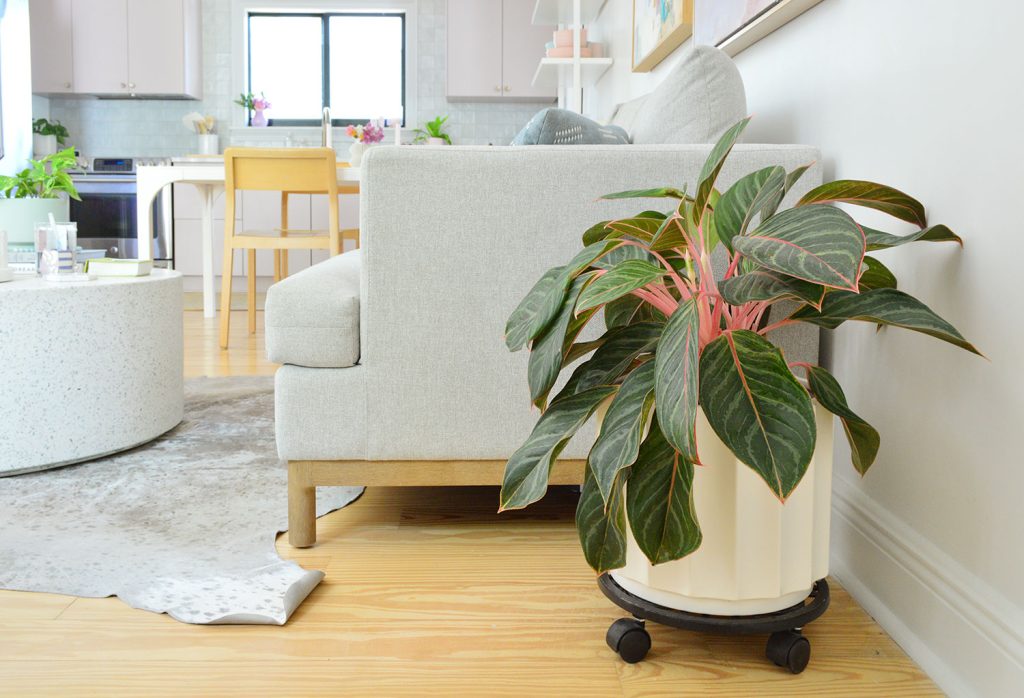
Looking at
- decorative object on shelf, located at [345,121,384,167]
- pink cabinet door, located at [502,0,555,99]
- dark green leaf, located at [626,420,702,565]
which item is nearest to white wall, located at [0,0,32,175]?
decorative object on shelf, located at [345,121,384,167]

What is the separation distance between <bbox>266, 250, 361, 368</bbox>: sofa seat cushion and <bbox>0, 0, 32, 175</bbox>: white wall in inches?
196

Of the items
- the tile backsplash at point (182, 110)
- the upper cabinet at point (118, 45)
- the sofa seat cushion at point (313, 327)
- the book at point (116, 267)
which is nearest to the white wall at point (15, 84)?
the upper cabinet at point (118, 45)

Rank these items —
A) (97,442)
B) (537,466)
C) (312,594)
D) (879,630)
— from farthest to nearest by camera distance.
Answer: (97,442), (312,594), (879,630), (537,466)

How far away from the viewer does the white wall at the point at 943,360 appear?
108 centimetres

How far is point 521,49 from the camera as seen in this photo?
6504 mm

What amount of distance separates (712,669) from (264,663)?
605 millimetres

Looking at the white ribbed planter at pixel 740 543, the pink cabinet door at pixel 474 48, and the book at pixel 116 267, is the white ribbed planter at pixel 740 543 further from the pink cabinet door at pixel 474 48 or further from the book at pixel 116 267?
the pink cabinet door at pixel 474 48

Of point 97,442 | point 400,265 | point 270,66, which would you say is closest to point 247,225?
point 270,66

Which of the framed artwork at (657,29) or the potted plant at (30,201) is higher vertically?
the framed artwork at (657,29)

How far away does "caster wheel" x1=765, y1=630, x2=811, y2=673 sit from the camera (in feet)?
4.01

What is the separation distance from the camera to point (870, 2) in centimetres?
152

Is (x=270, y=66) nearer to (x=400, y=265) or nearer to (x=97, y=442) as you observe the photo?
(x=97, y=442)

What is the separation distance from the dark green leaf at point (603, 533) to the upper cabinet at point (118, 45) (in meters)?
6.02

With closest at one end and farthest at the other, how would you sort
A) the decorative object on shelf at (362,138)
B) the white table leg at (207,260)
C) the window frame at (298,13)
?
the decorative object on shelf at (362,138), the white table leg at (207,260), the window frame at (298,13)
